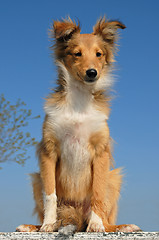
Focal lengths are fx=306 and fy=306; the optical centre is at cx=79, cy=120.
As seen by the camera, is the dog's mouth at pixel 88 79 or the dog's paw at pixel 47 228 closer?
the dog's paw at pixel 47 228

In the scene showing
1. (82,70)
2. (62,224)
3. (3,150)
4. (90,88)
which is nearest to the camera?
(62,224)

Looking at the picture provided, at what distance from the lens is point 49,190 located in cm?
409

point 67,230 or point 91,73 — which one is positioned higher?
point 91,73

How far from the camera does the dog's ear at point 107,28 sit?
4711 millimetres

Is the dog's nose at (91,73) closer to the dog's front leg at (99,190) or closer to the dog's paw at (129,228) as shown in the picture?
the dog's front leg at (99,190)

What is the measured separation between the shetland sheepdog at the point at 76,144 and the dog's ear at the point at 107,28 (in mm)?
211

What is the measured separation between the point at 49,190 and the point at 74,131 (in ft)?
2.83

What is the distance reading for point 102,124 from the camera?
4285mm

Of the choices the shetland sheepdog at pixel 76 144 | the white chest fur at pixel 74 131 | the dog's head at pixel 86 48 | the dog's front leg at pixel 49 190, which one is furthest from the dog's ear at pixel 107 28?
the dog's front leg at pixel 49 190

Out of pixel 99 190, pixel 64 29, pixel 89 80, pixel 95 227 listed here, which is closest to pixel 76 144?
pixel 99 190

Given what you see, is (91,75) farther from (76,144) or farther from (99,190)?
(99,190)

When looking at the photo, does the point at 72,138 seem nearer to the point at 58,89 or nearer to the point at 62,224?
the point at 58,89

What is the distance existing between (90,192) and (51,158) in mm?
752

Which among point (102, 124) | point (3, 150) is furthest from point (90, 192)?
point (3, 150)
